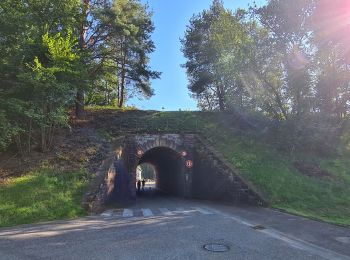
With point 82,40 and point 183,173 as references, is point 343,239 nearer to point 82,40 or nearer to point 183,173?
point 183,173

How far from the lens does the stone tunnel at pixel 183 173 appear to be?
717 inches

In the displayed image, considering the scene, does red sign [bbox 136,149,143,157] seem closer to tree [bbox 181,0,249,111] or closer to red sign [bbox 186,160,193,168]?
red sign [bbox 186,160,193,168]

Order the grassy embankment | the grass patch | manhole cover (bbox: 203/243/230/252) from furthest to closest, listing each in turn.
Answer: the grassy embankment → the grass patch → manhole cover (bbox: 203/243/230/252)

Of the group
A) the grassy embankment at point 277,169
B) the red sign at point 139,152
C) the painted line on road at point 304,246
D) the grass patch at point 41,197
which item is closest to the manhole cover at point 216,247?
the painted line on road at point 304,246

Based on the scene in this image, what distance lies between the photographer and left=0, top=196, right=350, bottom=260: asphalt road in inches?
325

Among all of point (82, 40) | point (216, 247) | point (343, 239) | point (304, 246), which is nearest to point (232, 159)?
point (343, 239)

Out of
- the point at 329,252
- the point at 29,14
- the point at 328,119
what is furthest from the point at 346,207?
the point at 29,14

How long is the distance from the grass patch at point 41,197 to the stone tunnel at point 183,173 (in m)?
1.04

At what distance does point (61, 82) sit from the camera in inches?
708

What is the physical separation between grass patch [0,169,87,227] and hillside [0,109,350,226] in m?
0.08

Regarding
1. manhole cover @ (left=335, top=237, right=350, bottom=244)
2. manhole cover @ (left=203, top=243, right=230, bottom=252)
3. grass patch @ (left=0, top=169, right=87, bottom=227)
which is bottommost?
manhole cover @ (left=203, top=243, right=230, bottom=252)

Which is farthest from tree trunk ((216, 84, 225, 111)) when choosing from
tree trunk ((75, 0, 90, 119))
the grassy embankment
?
tree trunk ((75, 0, 90, 119))

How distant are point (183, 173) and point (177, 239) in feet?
52.5

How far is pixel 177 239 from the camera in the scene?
Answer: 31.7ft
